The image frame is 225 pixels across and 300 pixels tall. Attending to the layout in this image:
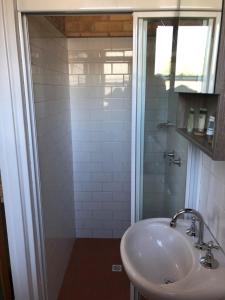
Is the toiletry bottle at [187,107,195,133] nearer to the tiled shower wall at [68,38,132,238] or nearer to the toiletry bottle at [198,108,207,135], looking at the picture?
the toiletry bottle at [198,108,207,135]

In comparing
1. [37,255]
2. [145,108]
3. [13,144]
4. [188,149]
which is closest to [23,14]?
[13,144]

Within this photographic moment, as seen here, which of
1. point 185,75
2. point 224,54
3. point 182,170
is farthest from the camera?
point 182,170

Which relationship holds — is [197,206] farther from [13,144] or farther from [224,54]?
[13,144]

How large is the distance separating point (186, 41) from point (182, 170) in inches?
31.6

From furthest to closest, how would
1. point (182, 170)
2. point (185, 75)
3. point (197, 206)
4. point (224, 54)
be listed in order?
point (182, 170) → point (197, 206) → point (185, 75) → point (224, 54)

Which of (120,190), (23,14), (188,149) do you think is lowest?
(120,190)

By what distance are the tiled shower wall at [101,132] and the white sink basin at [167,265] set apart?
1.26m

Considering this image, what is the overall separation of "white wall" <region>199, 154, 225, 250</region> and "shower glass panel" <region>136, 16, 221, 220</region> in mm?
227

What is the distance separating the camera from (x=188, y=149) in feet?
5.05

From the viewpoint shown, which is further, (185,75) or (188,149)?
(188,149)

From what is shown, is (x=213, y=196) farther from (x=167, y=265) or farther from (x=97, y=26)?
(x=97, y=26)

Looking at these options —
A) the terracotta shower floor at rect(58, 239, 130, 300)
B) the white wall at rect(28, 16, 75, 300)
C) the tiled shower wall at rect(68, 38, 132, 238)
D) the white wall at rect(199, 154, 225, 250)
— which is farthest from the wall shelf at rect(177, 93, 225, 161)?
the terracotta shower floor at rect(58, 239, 130, 300)

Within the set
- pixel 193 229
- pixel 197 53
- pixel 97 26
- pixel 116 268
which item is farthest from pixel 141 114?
pixel 116 268

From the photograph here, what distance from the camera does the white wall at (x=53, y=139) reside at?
163 cm
